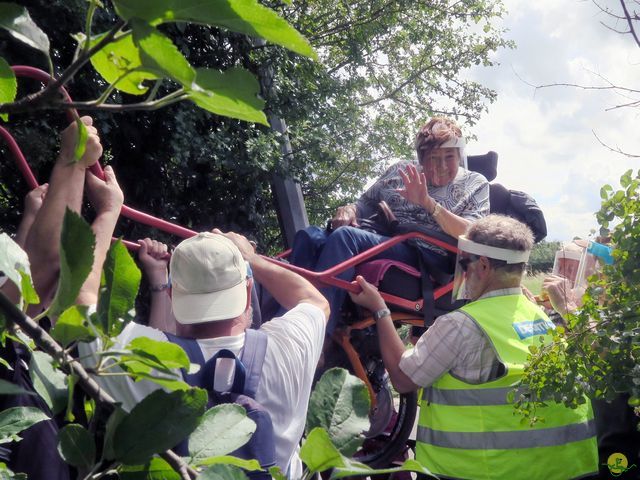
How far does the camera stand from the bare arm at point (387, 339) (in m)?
2.88

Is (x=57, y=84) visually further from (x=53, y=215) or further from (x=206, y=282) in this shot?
(x=206, y=282)

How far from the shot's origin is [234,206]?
4988mm

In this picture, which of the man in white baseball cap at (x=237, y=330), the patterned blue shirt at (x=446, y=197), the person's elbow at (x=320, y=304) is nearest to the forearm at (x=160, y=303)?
the person's elbow at (x=320, y=304)

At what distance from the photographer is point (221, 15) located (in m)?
0.49

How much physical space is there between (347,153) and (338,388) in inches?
240

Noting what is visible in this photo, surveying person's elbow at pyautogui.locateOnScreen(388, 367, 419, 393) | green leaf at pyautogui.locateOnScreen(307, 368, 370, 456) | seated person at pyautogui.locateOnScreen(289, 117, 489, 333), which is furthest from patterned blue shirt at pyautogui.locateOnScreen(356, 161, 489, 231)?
green leaf at pyautogui.locateOnScreen(307, 368, 370, 456)

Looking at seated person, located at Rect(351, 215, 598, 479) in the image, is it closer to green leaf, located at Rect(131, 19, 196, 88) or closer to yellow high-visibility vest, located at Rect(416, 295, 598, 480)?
yellow high-visibility vest, located at Rect(416, 295, 598, 480)

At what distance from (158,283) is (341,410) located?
222 cm

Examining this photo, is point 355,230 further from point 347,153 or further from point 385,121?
point 385,121

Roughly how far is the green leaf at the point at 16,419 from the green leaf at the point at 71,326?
0.70 ft

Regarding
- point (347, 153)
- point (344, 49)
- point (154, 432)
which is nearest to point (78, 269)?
point (154, 432)

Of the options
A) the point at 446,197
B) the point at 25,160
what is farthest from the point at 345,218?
the point at 25,160

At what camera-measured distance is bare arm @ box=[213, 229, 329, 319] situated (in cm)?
235

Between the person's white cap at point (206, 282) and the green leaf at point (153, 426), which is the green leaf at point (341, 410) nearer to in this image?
the green leaf at point (153, 426)
